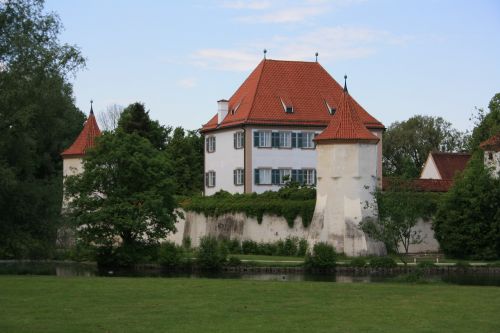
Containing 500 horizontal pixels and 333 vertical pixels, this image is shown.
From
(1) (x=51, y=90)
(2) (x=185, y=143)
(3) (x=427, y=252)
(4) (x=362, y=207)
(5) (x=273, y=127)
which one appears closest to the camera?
(1) (x=51, y=90)

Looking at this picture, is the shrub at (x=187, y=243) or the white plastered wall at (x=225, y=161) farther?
the white plastered wall at (x=225, y=161)

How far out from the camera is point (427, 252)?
143ft

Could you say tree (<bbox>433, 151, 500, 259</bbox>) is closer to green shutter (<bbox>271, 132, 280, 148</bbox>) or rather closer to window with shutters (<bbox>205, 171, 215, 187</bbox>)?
green shutter (<bbox>271, 132, 280, 148</bbox>)

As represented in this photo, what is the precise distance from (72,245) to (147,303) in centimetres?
2656

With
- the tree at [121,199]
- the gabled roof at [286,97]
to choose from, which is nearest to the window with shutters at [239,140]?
the gabled roof at [286,97]

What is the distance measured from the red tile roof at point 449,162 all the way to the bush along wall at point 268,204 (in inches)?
607

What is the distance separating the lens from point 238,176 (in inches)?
2132

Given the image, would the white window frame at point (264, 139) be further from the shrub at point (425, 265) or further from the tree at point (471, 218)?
the shrub at point (425, 265)

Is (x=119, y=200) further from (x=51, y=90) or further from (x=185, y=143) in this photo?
(x=185, y=143)

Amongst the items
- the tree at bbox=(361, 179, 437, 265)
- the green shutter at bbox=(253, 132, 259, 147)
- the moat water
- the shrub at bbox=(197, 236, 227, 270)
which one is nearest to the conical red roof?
the tree at bbox=(361, 179, 437, 265)

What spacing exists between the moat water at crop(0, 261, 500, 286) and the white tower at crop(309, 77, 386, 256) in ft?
19.5

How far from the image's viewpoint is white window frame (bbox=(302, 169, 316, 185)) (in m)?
54.2

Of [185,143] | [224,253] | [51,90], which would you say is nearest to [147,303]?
[51,90]

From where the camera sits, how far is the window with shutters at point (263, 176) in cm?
5344
